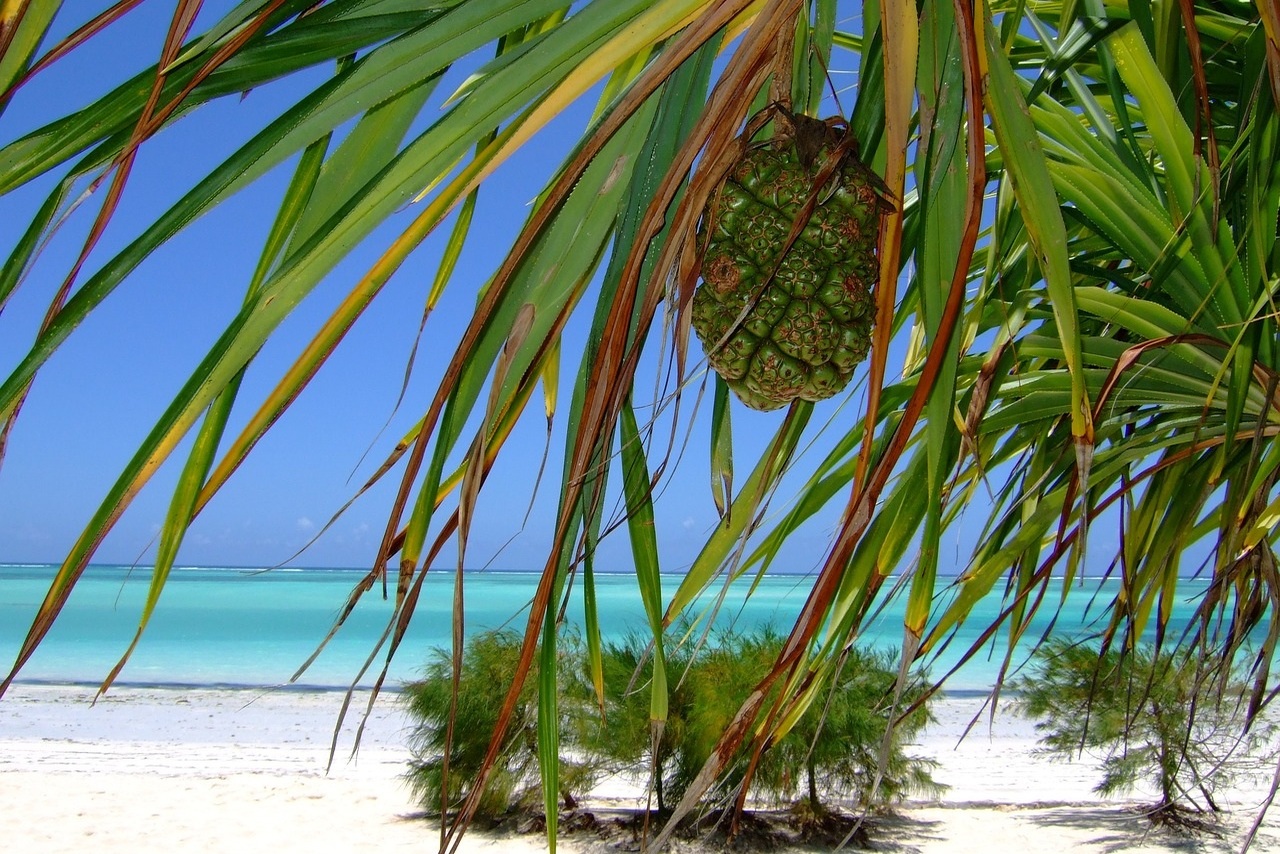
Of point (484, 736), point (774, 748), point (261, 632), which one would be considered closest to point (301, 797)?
point (484, 736)

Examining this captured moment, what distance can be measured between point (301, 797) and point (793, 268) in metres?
7.87

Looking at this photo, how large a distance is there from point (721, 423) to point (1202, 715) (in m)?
7.71

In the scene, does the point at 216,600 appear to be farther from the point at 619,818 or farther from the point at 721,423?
the point at 721,423

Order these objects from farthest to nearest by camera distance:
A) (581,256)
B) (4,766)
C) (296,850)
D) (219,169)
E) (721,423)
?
(4,766)
(296,850)
(721,423)
(581,256)
(219,169)

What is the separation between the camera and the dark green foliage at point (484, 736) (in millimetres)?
6902

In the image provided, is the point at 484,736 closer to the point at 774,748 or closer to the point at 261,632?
the point at 774,748

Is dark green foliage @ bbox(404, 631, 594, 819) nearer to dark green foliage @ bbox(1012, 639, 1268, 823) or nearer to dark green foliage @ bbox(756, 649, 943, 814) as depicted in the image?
dark green foliage @ bbox(756, 649, 943, 814)

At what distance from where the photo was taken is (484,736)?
279 inches

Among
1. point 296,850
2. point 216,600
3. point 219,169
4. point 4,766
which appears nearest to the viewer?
point 219,169

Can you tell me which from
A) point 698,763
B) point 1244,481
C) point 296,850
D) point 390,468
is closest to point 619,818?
point 698,763

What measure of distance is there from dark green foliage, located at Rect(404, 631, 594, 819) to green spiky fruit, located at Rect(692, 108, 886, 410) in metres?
6.32

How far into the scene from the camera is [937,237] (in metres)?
0.76

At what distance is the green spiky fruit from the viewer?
75 centimetres

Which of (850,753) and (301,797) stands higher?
(850,753)
